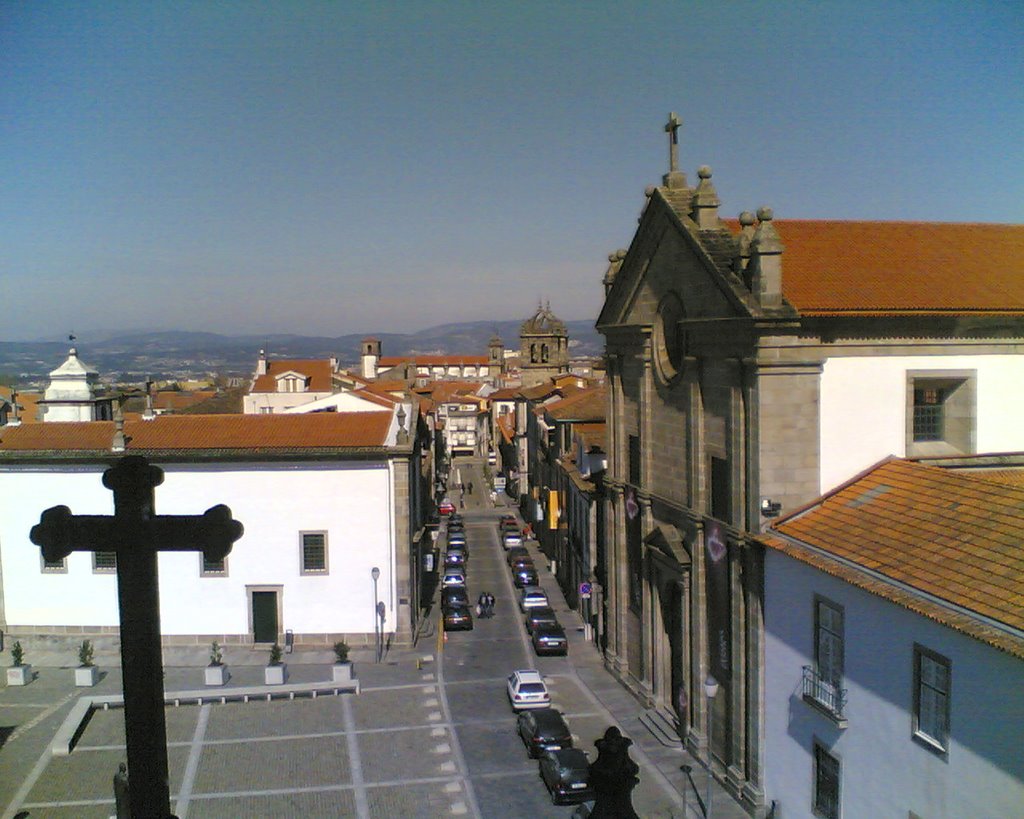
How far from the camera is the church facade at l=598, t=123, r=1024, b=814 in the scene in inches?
859

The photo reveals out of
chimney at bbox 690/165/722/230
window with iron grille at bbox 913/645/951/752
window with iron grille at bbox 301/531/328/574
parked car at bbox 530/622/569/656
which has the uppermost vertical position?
chimney at bbox 690/165/722/230

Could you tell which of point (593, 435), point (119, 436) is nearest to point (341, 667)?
point (119, 436)

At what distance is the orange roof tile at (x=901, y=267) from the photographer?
905 inches

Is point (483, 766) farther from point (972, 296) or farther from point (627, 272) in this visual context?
point (972, 296)

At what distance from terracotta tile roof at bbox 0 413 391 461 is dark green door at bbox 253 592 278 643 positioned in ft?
20.7

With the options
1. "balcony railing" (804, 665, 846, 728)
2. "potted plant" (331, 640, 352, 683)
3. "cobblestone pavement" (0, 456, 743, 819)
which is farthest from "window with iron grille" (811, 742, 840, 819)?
"potted plant" (331, 640, 352, 683)

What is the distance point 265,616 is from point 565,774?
18353 millimetres

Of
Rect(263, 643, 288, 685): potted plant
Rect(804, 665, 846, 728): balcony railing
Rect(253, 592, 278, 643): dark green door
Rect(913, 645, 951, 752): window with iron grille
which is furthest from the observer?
Rect(253, 592, 278, 643): dark green door

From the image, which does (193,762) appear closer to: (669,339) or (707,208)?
(669,339)

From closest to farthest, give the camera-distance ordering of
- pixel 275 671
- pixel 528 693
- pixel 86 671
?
pixel 528 693 → pixel 275 671 → pixel 86 671

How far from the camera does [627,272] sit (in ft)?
103

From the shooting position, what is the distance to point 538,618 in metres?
39.4

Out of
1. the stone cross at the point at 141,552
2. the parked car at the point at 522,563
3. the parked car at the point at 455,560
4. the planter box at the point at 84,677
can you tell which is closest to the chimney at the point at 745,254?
the stone cross at the point at 141,552

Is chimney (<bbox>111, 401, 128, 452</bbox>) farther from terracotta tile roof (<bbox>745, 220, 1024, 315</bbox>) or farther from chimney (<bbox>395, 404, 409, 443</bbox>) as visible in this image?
terracotta tile roof (<bbox>745, 220, 1024, 315</bbox>)
